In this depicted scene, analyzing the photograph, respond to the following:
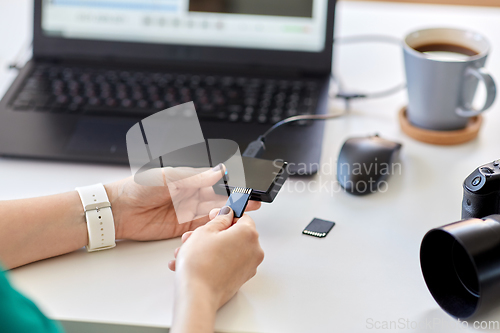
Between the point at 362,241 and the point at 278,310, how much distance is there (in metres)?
0.15

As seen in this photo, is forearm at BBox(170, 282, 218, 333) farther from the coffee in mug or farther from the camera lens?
the coffee in mug

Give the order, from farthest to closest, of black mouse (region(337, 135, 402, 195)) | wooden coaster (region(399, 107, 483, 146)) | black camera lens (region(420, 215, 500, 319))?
1. wooden coaster (region(399, 107, 483, 146))
2. black mouse (region(337, 135, 402, 195))
3. black camera lens (region(420, 215, 500, 319))

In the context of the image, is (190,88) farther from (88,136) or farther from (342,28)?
(342,28)

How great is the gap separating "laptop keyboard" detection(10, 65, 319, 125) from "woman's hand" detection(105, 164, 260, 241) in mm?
186

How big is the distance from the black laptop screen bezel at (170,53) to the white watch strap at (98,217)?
366 mm

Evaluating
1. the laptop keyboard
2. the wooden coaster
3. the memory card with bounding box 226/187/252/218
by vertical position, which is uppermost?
the laptop keyboard

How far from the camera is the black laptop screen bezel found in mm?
886

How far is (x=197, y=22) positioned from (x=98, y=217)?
446mm

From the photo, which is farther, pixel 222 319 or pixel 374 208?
pixel 374 208

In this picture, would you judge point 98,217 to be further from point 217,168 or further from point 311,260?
point 311,260

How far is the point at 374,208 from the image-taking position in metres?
0.66

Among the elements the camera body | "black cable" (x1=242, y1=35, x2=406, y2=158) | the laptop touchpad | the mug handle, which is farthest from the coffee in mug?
the laptop touchpad

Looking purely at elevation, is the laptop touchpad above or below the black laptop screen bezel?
below

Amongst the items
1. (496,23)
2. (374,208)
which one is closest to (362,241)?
(374,208)
